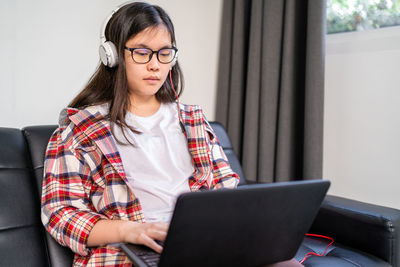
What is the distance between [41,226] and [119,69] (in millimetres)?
503

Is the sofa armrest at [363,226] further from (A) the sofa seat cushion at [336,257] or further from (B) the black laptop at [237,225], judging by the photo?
(B) the black laptop at [237,225]

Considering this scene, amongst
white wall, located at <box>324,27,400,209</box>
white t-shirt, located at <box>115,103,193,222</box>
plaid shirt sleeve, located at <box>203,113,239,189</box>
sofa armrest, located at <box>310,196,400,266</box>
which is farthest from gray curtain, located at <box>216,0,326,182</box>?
white t-shirt, located at <box>115,103,193,222</box>

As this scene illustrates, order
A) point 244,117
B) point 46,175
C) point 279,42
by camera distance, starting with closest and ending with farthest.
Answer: point 46,175, point 279,42, point 244,117

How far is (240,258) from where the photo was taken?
2.22 feet

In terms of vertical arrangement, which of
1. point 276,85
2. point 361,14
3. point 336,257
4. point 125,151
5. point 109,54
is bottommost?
point 336,257

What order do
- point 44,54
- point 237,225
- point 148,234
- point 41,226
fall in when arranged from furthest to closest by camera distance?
point 44,54 < point 41,226 < point 148,234 < point 237,225

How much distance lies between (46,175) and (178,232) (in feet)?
1.75

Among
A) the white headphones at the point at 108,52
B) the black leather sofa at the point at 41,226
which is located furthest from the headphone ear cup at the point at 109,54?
the black leather sofa at the point at 41,226

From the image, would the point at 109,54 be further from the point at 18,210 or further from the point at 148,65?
the point at 18,210

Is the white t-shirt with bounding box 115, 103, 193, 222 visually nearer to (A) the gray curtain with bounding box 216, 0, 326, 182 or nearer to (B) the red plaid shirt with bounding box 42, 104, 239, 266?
(B) the red plaid shirt with bounding box 42, 104, 239, 266

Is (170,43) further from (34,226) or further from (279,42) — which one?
(279,42)

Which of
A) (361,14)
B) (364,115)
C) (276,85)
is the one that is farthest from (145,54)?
(361,14)

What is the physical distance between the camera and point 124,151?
3.45 ft

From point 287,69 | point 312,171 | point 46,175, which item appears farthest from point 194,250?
point 287,69
